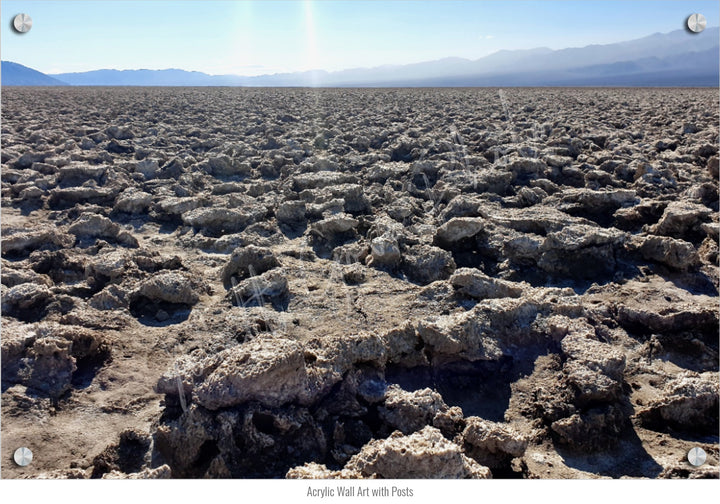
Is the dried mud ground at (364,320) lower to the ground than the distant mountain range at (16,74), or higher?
lower

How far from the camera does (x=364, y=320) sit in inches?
134

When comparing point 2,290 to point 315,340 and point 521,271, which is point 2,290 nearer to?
point 315,340

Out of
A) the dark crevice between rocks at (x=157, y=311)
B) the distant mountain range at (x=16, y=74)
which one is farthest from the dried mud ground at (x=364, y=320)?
the distant mountain range at (x=16, y=74)

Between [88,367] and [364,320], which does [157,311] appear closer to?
[88,367]

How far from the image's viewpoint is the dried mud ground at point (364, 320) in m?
2.16

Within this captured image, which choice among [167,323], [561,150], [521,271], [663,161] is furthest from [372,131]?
[167,323]

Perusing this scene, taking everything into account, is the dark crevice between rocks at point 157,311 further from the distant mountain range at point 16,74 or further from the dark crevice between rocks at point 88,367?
the distant mountain range at point 16,74

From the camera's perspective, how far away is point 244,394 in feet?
7.09

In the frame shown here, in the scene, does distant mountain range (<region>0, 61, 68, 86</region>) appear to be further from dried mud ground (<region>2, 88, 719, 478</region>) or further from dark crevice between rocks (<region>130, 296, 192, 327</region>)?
dark crevice between rocks (<region>130, 296, 192, 327</region>)

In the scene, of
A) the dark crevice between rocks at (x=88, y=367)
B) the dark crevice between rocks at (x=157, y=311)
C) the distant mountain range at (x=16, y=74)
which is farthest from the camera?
the distant mountain range at (x=16, y=74)

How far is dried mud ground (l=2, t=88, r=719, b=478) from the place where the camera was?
216cm

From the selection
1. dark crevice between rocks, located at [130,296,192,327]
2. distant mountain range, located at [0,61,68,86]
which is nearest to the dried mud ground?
dark crevice between rocks, located at [130,296,192,327]

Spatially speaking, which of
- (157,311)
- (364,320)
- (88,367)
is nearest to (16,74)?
(157,311)

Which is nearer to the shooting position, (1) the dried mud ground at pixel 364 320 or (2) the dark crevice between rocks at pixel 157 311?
(1) the dried mud ground at pixel 364 320
